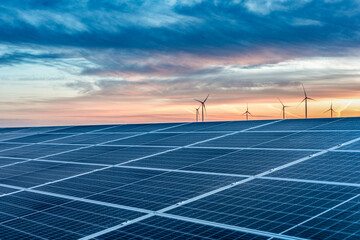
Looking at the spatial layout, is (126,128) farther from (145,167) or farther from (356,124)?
(356,124)

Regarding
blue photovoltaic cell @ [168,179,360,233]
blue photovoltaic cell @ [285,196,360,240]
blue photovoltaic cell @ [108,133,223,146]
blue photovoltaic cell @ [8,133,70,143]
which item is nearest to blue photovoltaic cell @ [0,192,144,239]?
blue photovoltaic cell @ [168,179,360,233]

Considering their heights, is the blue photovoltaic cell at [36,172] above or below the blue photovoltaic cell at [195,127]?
below

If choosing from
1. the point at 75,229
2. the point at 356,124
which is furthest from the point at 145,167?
the point at 356,124

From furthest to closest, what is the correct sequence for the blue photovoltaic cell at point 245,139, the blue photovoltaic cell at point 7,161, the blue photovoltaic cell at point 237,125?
1. the blue photovoltaic cell at point 237,125
2. the blue photovoltaic cell at point 7,161
3. the blue photovoltaic cell at point 245,139

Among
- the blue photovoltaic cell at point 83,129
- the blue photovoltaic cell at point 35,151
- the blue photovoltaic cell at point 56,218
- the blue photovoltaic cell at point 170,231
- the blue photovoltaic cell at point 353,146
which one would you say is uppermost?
the blue photovoltaic cell at point 83,129

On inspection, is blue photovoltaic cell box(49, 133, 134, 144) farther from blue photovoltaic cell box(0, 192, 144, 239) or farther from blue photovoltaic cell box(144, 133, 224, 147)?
blue photovoltaic cell box(0, 192, 144, 239)

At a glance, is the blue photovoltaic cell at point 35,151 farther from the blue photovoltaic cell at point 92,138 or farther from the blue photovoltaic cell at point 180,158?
the blue photovoltaic cell at point 180,158

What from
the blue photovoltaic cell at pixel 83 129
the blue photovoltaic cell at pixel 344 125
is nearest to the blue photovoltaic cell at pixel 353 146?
the blue photovoltaic cell at pixel 344 125
